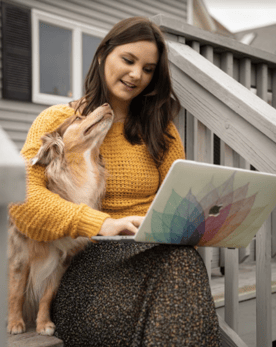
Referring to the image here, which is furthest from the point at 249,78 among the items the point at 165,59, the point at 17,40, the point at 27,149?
the point at 17,40

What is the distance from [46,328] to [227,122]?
961mm

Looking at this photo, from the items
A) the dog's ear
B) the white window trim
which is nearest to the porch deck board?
the dog's ear

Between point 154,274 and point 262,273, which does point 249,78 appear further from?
point 154,274

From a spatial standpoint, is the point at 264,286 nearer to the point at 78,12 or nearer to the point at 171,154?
the point at 171,154

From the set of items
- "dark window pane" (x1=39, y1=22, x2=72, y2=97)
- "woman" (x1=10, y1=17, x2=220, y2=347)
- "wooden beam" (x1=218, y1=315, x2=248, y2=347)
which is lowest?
"wooden beam" (x1=218, y1=315, x2=248, y2=347)

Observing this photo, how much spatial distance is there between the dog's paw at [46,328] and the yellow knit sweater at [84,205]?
11.3 inches

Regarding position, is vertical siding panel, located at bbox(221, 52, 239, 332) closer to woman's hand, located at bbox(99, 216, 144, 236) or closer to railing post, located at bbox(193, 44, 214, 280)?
railing post, located at bbox(193, 44, 214, 280)

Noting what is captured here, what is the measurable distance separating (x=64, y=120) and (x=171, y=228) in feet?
2.18

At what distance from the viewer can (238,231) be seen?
1.21 metres

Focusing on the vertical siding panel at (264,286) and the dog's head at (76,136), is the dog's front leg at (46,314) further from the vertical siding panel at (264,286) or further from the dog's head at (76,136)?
the vertical siding panel at (264,286)

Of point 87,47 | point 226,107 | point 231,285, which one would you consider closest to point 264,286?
point 231,285

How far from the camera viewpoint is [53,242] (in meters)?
1.38

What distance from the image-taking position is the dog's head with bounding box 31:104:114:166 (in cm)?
137

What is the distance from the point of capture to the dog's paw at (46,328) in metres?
1.31
